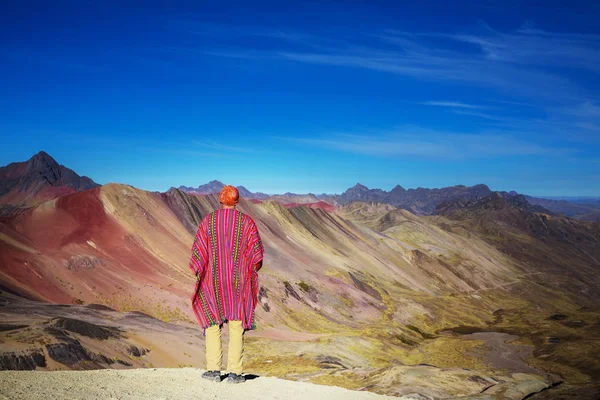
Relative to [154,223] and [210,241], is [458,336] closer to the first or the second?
[154,223]

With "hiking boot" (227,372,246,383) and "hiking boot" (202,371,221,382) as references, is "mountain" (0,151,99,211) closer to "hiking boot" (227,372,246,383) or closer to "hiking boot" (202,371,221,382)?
"hiking boot" (202,371,221,382)

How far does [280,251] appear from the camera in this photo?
84312 mm

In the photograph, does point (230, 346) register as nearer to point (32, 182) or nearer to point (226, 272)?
point (226, 272)

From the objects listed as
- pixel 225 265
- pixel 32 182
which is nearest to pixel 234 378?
pixel 225 265

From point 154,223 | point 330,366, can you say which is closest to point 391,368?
point 330,366

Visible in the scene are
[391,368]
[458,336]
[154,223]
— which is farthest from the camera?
[458,336]

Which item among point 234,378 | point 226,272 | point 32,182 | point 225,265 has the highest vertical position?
point 32,182

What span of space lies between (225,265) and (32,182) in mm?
165914

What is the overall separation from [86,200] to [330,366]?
132ft

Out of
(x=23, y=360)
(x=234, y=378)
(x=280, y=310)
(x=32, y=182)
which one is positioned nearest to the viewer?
(x=234, y=378)

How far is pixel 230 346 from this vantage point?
968 cm

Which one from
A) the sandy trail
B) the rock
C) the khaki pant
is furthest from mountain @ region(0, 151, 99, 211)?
the khaki pant

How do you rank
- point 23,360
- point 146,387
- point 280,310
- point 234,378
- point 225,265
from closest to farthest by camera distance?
point 146,387, point 225,265, point 234,378, point 23,360, point 280,310

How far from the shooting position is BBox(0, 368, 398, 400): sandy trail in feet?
25.4
